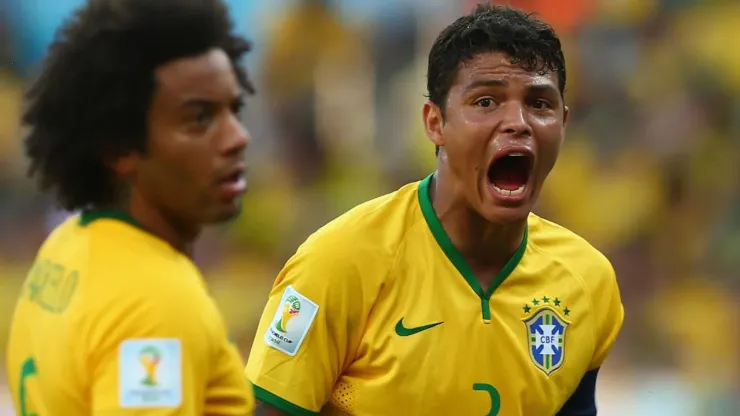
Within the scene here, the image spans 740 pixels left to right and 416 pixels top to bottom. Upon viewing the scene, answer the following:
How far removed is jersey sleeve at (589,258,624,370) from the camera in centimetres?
301

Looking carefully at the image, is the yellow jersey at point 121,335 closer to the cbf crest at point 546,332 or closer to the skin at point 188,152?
the skin at point 188,152

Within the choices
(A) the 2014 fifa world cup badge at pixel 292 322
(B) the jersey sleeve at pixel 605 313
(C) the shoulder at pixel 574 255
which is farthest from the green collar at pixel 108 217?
(B) the jersey sleeve at pixel 605 313

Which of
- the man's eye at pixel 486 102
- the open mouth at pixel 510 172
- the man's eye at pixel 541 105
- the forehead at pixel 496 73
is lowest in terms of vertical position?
the open mouth at pixel 510 172

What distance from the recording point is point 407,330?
271 cm

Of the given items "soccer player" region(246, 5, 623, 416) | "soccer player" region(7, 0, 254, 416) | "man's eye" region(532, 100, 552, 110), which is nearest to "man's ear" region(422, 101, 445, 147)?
"soccer player" region(246, 5, 623, 416)

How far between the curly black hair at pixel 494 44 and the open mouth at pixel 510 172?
0.22m

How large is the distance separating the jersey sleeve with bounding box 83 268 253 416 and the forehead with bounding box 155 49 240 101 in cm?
31

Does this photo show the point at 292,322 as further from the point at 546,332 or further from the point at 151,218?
the point at 151,218

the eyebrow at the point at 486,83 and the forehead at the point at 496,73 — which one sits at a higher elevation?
the forehead at the point at 496,73

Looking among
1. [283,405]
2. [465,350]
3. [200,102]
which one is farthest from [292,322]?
[200,102]

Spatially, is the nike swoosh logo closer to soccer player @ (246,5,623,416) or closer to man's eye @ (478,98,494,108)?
soccer player @ (246,5,623,416)

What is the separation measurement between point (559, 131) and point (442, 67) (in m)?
0.36

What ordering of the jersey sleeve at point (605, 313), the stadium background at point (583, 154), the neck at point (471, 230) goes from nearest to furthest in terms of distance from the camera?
1. the neck at point (471, 230)
2. the jersey sleeve at point (605, 313)
3. the stadium background at point (583, 154)

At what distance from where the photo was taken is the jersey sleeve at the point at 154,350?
64.0 inches
